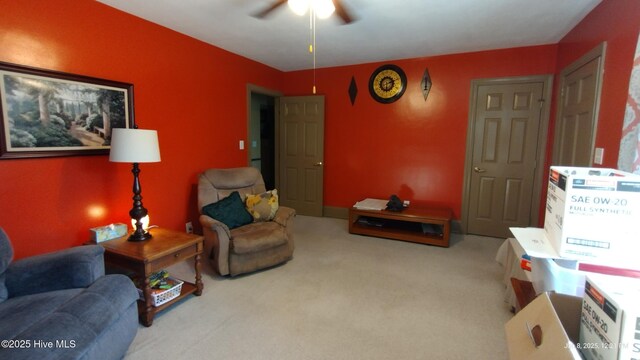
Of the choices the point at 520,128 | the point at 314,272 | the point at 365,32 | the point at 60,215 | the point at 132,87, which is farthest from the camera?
the point at 520,128

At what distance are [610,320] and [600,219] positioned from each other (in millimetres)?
428

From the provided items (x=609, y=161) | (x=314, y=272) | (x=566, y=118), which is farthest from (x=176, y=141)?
(x=566, y=118)

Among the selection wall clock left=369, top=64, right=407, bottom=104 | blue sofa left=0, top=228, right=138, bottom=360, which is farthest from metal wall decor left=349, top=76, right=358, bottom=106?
blue sofa left=0, top=228, right=138, bottom=360

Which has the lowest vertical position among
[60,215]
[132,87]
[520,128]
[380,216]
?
[380,216]

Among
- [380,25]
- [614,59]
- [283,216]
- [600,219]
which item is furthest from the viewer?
[283,216]

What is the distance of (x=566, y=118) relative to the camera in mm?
3092

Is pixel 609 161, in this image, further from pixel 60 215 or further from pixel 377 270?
pixel 60 215

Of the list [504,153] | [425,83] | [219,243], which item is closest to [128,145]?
[219,243]

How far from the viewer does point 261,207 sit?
10.7ft

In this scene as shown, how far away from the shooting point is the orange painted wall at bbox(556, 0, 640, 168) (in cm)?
196

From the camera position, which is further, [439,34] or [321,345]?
[439,34]

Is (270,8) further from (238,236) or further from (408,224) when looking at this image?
(408,224)

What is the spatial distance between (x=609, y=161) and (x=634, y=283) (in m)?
1.77

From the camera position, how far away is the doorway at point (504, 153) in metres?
3.73
